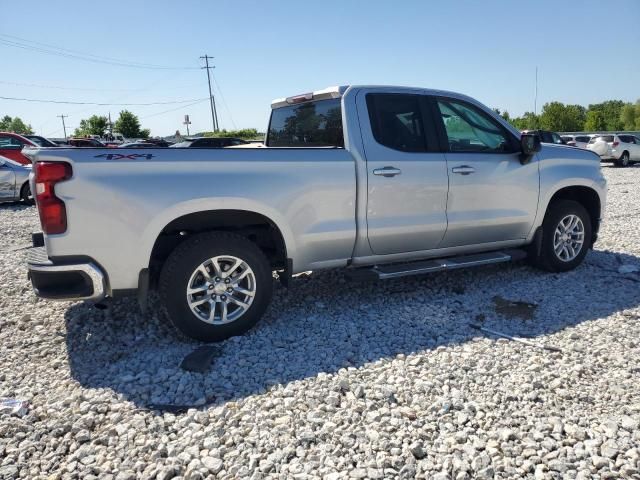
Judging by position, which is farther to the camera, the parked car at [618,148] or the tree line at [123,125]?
the tree line at [123,125]

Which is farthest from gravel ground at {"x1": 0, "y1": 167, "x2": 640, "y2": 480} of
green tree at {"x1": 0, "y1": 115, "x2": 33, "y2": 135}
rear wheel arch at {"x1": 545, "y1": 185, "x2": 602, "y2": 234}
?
green tree at {"x1": 0, "y1": 115, "x2": 33, "y2": 135}

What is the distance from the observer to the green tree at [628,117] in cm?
8062

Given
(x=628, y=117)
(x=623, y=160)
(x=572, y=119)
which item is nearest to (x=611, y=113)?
(x=628, y=117)

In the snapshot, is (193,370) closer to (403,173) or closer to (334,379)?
(334,379)

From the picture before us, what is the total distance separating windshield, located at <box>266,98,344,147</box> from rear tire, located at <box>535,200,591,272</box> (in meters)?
2.62

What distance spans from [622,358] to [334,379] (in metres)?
2.03

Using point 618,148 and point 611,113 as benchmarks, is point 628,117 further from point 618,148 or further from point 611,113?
point 618,148

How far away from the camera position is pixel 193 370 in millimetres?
3498

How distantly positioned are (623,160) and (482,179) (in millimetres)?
22289

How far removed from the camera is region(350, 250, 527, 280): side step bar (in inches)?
172

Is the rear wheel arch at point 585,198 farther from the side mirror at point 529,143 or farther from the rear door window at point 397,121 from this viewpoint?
the rear door window at point 397,121

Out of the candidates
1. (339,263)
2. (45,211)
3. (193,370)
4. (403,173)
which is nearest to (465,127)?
(403,173)

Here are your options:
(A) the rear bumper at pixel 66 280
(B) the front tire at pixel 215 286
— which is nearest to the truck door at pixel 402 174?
(B) the front tire at pixel 215 286

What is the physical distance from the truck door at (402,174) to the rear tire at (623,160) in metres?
22.4
